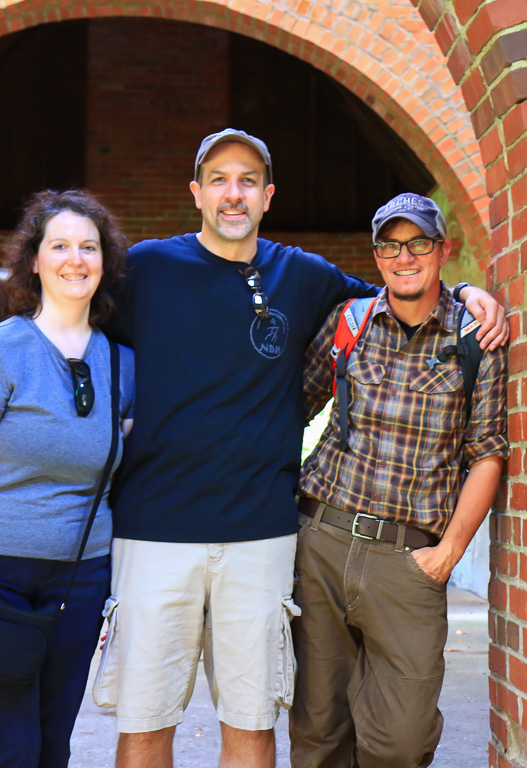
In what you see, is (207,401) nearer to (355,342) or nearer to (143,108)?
(355,342)

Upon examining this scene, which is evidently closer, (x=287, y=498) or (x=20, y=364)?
(x=20, y=364)

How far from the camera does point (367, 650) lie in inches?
121

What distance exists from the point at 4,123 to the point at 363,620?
10007mm

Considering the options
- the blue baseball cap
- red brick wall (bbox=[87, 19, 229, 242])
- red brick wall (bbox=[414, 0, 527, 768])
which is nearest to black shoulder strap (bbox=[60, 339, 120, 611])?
the blue baseball cap

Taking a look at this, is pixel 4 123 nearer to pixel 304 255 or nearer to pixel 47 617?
pixel 304 255

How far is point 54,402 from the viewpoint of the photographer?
2719mm

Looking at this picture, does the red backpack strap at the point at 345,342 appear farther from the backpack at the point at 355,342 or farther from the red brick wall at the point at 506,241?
the red brick wall at the point at 506,241

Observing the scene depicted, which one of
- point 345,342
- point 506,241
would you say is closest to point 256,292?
point 345,342

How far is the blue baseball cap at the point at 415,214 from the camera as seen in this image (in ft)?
9.86

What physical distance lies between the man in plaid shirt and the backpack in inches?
1.0

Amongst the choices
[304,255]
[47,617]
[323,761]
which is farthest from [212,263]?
[323,761]

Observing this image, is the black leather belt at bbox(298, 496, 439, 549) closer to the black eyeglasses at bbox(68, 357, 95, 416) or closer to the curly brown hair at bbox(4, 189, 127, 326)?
the black eyeglasses at bbox(68, 357, 95, 416)

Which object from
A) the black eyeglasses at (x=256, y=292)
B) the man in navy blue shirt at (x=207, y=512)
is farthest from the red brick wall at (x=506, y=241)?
the black eyeglasses at (x=256, y=292)

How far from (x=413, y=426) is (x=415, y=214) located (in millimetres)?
730
